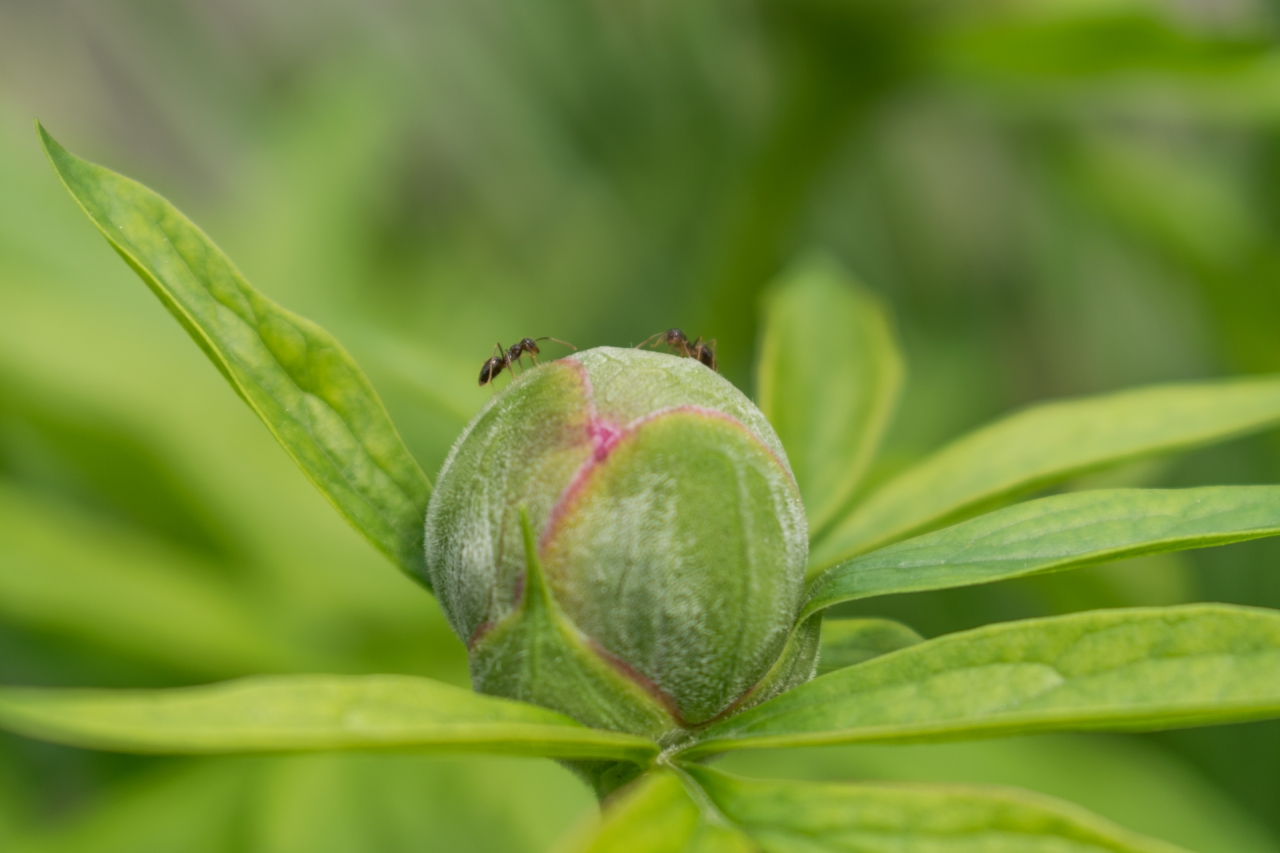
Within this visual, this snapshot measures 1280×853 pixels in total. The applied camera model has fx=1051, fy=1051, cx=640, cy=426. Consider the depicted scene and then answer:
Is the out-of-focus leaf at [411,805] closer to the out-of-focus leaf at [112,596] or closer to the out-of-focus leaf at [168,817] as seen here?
the out-of-focus leaf at [168,817]

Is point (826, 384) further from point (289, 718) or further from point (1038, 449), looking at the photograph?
point (289, 718)

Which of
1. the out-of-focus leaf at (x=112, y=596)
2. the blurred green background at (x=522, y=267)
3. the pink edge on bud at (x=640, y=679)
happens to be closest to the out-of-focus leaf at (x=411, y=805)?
the blurred green background at (x=522, y=267)

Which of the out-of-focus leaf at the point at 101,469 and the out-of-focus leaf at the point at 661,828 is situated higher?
the out-of-focus leaf at the point at 101,469

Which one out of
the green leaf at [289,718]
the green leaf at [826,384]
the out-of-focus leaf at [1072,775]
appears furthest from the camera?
the out-of-focus leaf at [1072,775]

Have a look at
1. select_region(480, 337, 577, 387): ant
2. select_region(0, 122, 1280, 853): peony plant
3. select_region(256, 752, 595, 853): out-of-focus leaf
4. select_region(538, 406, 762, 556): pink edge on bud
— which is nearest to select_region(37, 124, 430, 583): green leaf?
select_region(0, 122, 1280, 853): peony plant

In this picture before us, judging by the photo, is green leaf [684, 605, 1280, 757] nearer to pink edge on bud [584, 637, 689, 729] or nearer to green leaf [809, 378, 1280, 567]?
pink edge on bud [584, 637, 689, 729]

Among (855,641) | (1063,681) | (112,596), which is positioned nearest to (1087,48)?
(855,641)

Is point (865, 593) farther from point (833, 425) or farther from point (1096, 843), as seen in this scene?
point (833, 425)

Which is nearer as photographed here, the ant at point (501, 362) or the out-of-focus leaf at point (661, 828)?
the out-of-focus leaf at point (661, 828)
